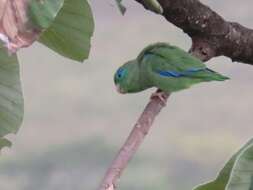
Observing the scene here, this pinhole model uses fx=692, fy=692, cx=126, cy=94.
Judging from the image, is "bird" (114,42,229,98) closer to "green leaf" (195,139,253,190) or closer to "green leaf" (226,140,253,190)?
"green leaf" (195,139,253,190)

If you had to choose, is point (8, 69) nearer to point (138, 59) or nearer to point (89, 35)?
point (89, 35)

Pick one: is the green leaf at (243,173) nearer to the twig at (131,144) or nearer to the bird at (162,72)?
the twig at (131,144)

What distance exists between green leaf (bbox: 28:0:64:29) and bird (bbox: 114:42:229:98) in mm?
641

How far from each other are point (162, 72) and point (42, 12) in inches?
32.2

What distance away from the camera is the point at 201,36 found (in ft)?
3.35

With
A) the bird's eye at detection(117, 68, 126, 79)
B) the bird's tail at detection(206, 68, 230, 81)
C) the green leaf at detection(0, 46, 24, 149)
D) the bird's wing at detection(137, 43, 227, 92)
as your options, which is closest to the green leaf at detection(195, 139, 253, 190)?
the green leaf at detection(0, 46, 24, 149)

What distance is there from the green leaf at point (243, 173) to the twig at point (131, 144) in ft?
0.43

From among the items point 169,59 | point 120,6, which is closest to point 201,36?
point 169,59

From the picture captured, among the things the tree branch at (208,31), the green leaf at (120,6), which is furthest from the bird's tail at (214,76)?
the green leaf at (120,6)

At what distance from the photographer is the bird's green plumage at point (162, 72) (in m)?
1.18

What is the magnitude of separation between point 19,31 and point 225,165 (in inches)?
14.9

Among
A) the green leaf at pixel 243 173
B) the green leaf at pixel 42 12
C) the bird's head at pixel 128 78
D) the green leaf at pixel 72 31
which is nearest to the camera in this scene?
the green leaf at pixel 42 12

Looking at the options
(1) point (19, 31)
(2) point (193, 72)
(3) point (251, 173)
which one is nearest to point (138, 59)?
(2) point (193, 72)

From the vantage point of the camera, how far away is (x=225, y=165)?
2.53 ft
